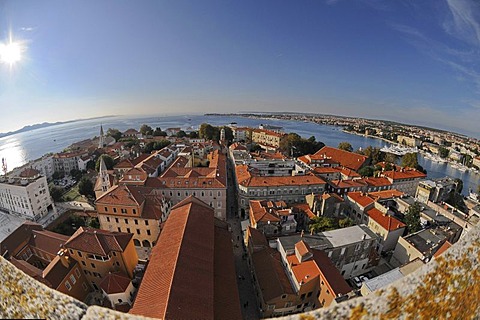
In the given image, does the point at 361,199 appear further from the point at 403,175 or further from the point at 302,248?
the point at 403,175

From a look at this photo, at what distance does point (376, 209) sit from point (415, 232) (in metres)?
2.37

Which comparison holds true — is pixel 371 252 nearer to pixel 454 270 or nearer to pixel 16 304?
pixel 454 270

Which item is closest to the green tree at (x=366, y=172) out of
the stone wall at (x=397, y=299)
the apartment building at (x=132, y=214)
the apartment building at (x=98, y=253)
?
the apartment building at (x=132, y=214)

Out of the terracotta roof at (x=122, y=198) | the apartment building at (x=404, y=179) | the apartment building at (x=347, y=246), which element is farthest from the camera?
the apartment building at (x=404, y=179)

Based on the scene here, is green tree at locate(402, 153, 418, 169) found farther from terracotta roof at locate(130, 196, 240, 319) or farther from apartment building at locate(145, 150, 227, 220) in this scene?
terracotta roof at locate(130, 196, 240, 319)

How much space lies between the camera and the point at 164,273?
22.5 ft

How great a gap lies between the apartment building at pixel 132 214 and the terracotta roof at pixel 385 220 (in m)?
13.7

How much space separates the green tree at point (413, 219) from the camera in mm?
12712

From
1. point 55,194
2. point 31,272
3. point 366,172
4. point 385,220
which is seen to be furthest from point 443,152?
point 55,194

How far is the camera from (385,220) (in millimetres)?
12969

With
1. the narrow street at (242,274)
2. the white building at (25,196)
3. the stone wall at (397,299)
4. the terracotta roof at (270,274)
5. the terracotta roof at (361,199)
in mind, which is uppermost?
the stone wall at (397,299)

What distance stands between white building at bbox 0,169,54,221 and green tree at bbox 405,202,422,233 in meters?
19.6

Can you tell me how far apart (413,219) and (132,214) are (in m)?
17.4

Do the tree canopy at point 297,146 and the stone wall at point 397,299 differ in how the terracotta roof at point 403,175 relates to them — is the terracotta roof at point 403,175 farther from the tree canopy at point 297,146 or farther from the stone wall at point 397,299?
the stone wall at point 397,299
